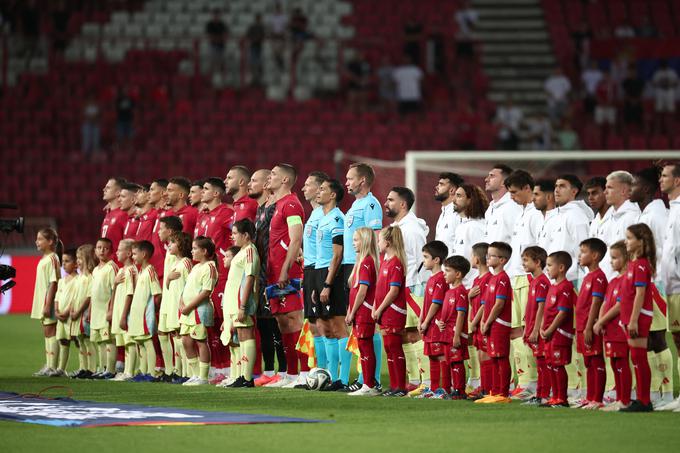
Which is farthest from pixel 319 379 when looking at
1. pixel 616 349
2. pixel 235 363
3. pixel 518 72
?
pixel 518 72

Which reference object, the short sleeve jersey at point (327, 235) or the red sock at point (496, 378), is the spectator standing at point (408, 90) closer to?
the short sleeve jersey at point (327, 235)

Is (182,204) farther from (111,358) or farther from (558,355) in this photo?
(558,355)

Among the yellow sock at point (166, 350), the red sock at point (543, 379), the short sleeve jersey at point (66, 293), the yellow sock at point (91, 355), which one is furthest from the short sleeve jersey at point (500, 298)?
the short sleeve jersey at point (66, 293)

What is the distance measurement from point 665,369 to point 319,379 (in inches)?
136

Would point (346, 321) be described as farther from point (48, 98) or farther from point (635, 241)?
point (48, 98)

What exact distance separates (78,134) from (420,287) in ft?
57.6

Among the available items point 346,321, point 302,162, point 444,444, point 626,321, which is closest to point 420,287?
point 346,321

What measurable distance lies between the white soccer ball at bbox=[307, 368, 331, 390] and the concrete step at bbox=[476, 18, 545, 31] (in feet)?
75.0

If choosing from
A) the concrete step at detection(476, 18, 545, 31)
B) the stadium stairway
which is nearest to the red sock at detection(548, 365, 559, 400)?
the stadium stairway

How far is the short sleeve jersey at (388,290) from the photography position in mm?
11812

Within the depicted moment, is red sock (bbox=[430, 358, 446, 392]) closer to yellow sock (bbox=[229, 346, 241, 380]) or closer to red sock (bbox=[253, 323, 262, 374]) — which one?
red sock (bbox=[253, 323, 262, 374])

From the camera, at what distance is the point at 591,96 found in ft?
98.8

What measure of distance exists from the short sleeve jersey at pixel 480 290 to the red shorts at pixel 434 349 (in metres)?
0.45

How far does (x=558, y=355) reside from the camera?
10.6 metres
